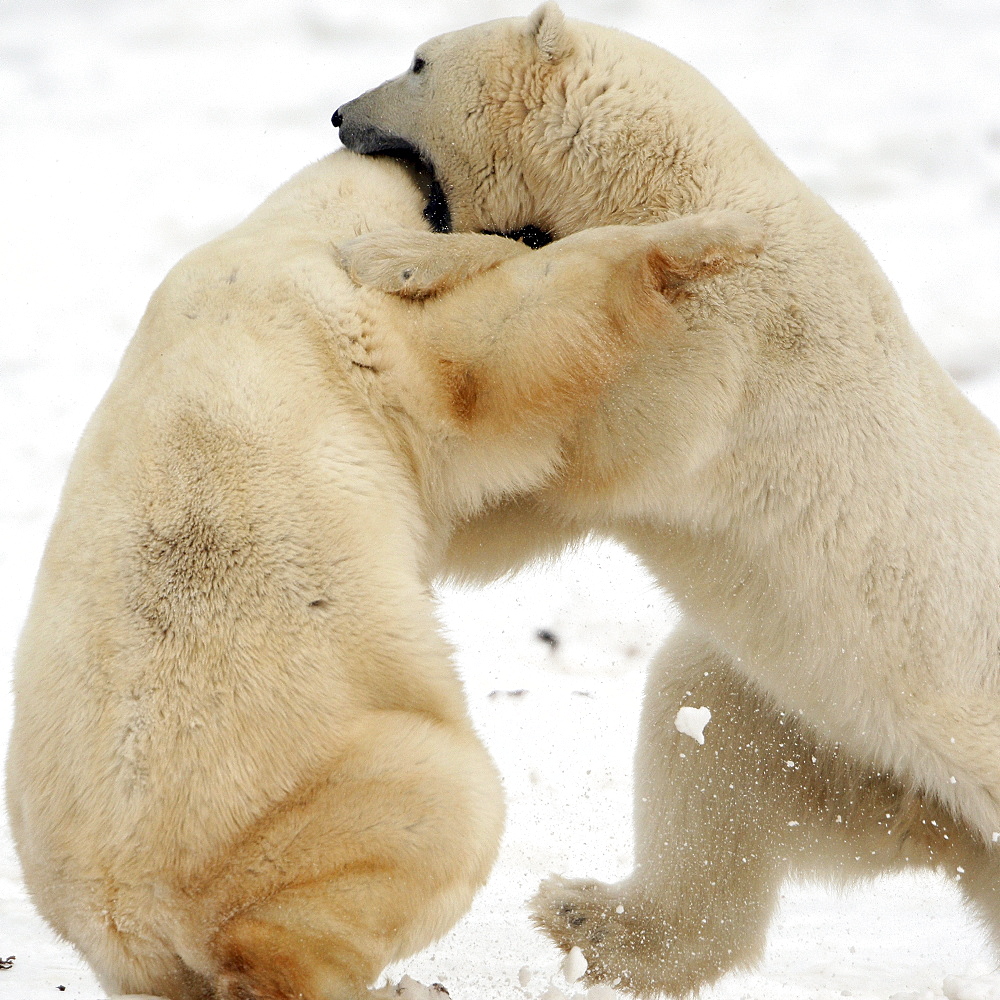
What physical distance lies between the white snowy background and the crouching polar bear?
591mm

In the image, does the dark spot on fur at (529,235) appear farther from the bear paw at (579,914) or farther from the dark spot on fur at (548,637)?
the dark spot on fur at (548,637)

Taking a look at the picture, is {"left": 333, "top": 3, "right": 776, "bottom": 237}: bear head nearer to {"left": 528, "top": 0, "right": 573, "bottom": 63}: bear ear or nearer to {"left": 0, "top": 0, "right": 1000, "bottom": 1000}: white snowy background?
{"left": 528, "top": 0, "right": 573, "bottom": 63}: bear ear

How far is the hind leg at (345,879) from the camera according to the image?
1873 mm

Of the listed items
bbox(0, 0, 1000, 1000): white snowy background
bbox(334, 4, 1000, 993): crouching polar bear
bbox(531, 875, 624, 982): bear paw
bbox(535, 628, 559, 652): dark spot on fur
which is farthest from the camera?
bbox(535, 628, 559, 652): dark spot on fur

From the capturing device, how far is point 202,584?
6.61 feet

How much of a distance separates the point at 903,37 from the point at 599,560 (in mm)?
4197

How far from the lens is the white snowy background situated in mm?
3580

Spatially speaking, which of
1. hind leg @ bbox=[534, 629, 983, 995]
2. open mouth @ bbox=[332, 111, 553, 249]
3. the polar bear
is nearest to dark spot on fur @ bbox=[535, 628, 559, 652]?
hind leg @ bbox=[534, 629, 983, 995]

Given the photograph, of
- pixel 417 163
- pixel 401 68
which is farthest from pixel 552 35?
pixel 401 68

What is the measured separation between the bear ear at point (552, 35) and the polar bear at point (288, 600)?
2.12ft

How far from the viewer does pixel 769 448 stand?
2.58 metres

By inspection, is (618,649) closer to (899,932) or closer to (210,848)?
(899,932)

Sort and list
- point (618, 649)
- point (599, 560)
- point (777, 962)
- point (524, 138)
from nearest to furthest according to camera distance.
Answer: point (524, 138)
point (777, 962)
point (618, 649)
point (599, 560)

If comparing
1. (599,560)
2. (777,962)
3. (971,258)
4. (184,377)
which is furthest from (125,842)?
(971,258)
